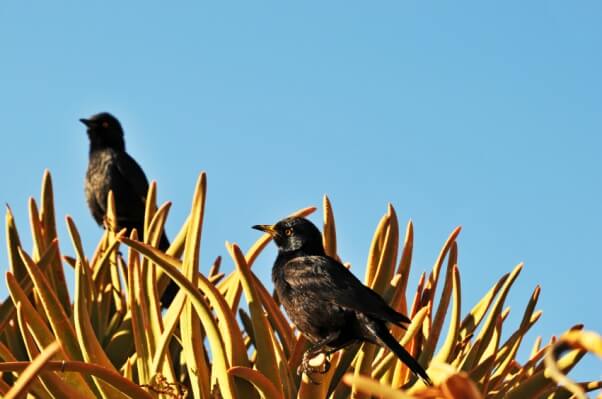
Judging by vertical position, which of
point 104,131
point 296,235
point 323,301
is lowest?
point 323,301

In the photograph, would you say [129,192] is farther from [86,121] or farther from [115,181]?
[86,121]

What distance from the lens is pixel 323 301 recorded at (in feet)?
9.72

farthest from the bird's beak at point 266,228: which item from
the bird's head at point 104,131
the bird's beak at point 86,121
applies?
the bird's beak at point 86,121

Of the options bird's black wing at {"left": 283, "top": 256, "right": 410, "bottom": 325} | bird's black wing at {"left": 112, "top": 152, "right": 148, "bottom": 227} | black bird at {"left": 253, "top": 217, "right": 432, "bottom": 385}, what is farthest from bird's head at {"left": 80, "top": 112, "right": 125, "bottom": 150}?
bird's black wing at {"left": 283, "top": 256, "right": 410, "bottom": 325}

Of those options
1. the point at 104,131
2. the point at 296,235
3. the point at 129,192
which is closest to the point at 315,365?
the point at 296,235

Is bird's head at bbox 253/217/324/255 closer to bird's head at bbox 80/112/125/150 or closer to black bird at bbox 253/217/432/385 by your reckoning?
black bird at bbox 253/217/432/385

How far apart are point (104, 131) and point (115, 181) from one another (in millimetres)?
741

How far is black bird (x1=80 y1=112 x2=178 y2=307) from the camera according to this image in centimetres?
702

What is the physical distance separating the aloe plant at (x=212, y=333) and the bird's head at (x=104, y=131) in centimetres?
416

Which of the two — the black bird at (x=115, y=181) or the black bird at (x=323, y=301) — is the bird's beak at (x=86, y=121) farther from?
the black bird at (x=323, y=301)

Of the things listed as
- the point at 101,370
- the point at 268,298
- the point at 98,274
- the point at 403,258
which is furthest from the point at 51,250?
the point at 403,258

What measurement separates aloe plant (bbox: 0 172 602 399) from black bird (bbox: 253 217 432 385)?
58mm

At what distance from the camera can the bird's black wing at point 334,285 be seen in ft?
8.72

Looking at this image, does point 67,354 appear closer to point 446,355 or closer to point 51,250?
point 51,250
